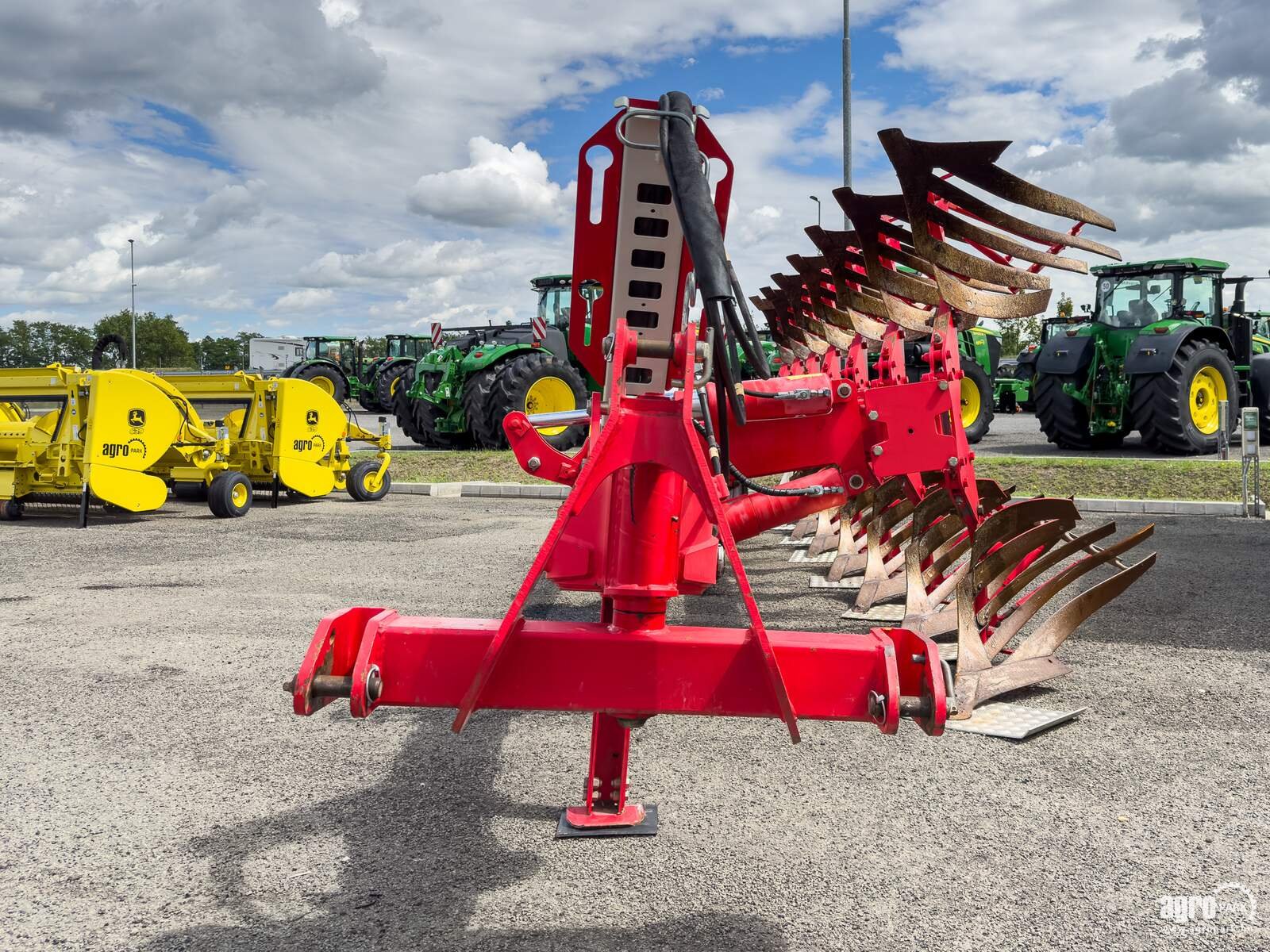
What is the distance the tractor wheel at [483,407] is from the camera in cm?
1499

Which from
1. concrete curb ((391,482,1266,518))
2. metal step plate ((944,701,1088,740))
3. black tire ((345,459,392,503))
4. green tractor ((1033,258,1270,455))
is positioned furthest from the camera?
green tractor ((1033,258,1270,455))

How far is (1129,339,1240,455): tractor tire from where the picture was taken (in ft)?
43.3

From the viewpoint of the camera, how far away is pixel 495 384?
49.2 ft

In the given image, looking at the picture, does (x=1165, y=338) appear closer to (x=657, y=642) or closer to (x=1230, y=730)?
(x=1230, y=730)

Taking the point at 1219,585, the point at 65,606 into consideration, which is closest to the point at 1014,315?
the point at 1219,585

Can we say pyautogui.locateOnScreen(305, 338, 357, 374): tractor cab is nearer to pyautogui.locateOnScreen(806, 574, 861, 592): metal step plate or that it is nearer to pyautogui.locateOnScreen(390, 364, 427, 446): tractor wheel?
pyautogui.locateOnScreen(390, 364, 427, 446): tractor wheel

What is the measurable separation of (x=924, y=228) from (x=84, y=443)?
8.09 metres

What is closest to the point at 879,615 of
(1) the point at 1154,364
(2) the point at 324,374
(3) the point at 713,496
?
(3) the point at 713,496

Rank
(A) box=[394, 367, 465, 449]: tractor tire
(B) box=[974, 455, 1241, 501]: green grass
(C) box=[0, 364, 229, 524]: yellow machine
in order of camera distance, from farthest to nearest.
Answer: (A) box=[394, 367, 465, 449]: tractor tire → (B) box=[974, 455, 1241, 501]: green grass → (C) box=[0, 364, 229, 524]: yellow machine

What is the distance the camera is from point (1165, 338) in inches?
531

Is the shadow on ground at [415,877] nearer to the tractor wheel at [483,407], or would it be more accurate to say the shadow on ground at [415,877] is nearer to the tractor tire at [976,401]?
the tractor wheel at [483,407]

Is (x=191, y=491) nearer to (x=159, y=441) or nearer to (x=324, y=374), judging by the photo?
(x=159, y=441)

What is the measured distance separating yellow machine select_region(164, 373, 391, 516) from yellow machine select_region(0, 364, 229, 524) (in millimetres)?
481

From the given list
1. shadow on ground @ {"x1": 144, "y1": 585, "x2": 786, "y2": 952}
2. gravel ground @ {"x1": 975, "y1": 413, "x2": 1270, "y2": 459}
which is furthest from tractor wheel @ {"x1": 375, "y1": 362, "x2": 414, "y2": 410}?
shadow on ground @ {"x1": 144, "y1": 585, "x2": 786, "y2": 952}
